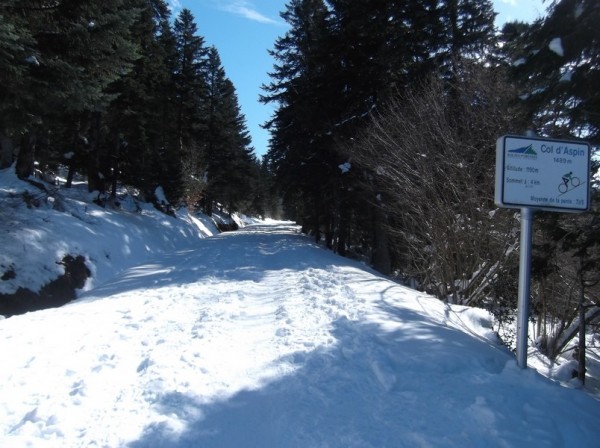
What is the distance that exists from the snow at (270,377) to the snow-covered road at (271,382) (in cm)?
2

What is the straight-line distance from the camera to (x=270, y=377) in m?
4.51

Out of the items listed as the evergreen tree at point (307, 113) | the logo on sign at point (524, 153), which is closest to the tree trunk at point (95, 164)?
the evergreen tree at point (307, 113)

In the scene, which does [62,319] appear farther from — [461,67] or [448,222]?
[461,67]

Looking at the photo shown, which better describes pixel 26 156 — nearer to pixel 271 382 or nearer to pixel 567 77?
pixel 271 382

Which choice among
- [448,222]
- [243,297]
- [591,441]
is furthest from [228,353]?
[448,222]

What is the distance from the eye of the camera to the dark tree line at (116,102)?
7.73 meters

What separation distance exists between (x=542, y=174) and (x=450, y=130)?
7.40m

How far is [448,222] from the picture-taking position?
1103 centimetres

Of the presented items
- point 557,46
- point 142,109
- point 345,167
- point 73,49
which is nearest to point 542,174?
point 557,46

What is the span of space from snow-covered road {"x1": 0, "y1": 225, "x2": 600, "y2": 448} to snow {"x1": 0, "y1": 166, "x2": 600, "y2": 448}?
0.02 meters

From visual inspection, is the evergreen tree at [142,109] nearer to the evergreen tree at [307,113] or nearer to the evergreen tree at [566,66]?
the evergreen tree at [307,113]

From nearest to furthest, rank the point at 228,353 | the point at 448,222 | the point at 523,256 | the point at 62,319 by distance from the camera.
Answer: the point at 523,256, the point at 228,353, the point at 62,319, the point at 448,222

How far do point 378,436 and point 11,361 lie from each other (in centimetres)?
408

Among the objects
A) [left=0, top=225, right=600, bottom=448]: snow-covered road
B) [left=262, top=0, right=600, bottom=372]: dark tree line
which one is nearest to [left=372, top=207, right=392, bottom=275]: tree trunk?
[left=262, top=0, right=600, bottom=372]: dark tree line
